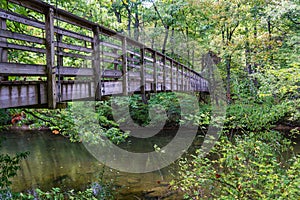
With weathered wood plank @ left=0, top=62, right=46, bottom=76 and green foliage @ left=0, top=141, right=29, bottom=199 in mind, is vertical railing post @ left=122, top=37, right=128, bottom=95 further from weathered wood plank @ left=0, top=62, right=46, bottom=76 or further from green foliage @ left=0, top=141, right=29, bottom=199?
weathered wood plank @ left=0, top=62, right=46, bottom=76

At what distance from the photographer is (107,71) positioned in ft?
12.7

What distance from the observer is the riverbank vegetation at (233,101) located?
348 centimetres

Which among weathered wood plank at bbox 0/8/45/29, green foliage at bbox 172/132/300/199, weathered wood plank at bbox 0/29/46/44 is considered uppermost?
weathered wood plank at bbox 0/8/45/29

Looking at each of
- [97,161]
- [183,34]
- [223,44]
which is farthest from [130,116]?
[183,34]

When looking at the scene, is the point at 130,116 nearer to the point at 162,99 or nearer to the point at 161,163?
the point at 162,99

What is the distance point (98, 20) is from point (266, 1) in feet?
30.7

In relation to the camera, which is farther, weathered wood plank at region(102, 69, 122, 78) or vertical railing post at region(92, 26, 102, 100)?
weathered wood plank at region(102, 69, 122, 78)

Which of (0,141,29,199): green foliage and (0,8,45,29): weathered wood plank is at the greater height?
(0,8,45,29): weathered wood plank

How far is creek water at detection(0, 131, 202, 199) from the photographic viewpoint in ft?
19.7

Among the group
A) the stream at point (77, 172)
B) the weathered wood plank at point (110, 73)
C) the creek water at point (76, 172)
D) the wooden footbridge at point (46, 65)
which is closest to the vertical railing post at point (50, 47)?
the wooden footbridge at point (46, 65)

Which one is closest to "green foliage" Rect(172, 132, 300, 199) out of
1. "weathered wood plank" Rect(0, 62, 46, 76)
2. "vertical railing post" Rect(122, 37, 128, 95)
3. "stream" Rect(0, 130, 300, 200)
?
"stream" Rect(0, 130, 300, 200)

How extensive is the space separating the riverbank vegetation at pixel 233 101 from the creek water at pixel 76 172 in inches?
39.5

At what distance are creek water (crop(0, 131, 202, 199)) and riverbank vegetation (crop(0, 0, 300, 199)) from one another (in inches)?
39.5

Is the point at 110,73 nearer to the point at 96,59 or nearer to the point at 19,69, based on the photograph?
the point at 96,59
